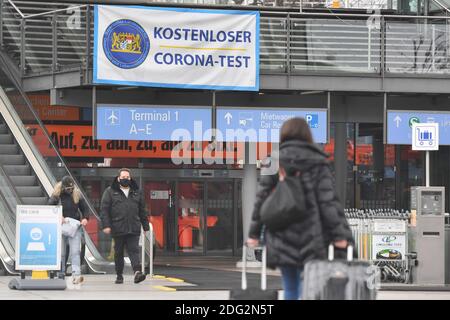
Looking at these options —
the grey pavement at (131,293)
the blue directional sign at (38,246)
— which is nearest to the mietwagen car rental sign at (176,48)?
the grey pavement at (131,293)

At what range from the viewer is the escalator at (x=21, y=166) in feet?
63.7

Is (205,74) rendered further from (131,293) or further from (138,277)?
(131,293)

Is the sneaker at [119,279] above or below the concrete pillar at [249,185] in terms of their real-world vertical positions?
below

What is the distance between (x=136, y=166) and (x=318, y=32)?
729 cm

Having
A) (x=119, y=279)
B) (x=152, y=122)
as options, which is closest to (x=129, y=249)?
(x=119, y=279)

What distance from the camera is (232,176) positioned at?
29.0 metres

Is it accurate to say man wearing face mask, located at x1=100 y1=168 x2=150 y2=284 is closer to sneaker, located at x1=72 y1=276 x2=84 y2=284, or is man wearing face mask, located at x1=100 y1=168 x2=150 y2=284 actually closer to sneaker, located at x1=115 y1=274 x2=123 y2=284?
sneaker, located at x1=115 y1=274 x2=123 y2=284

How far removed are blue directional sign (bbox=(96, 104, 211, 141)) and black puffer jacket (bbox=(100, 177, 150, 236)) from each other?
14.2ft

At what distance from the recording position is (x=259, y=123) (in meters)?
22.5

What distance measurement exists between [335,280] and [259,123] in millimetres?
14160

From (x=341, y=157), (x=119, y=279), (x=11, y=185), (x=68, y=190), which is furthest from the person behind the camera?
(x=341, y=157)

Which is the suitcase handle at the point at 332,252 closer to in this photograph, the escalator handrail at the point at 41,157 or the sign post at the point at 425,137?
the sign post at the point at 425,137

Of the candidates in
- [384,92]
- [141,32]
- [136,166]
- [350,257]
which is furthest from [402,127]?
[350,257]

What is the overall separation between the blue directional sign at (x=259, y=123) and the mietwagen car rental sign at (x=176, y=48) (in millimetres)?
669
